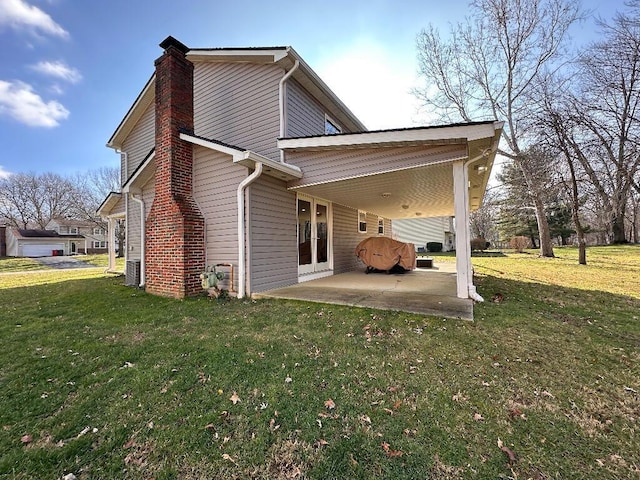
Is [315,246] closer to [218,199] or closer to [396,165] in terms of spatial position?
[218,199]

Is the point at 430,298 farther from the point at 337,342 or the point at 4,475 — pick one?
the point at 4,475

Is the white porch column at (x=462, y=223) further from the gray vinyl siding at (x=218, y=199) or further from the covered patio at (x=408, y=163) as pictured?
the gray vinyl siding at (x=218, y=199)

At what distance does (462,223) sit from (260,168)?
4019mm

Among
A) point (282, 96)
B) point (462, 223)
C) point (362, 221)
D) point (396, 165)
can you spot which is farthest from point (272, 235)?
point (362, 221)

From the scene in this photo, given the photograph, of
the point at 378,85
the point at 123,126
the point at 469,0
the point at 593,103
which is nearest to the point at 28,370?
the point at 123,126

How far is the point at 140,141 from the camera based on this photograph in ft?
35.4

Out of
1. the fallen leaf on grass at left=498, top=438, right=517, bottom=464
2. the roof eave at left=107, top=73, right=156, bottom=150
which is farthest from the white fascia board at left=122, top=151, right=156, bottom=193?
the fallen leaf on grass at left=498, top=438, right=517, bottom=464

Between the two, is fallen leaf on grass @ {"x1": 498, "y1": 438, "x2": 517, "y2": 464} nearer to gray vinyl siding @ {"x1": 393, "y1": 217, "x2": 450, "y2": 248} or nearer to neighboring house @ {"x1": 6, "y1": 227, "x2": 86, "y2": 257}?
gray vinyl siding @ {"x1": 393, "y1": 217, "x2": 450, "y2": 248}

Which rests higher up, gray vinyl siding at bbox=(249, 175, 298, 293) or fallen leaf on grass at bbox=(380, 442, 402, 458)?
gray vinyl siding at bbox=(249, 175, 298, 293)

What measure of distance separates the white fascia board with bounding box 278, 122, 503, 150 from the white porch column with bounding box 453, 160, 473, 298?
63 centimetres

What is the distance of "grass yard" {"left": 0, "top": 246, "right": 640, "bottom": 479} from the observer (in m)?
1.84

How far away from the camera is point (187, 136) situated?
6.51 meters

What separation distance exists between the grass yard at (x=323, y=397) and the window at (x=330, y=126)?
21.6ft

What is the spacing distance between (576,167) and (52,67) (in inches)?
843
